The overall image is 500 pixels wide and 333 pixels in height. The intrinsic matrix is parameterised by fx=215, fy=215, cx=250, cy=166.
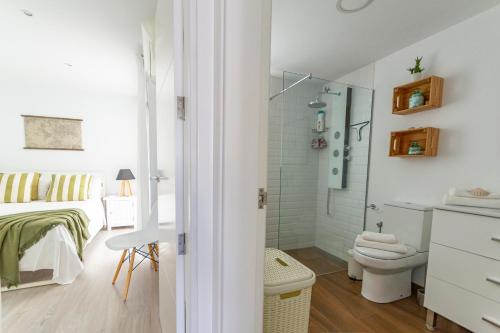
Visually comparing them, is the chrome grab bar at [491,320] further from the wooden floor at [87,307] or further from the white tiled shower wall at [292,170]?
the wooden floor at [87,307]

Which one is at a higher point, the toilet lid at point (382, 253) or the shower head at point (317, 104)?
the shower head at point (317, 104)

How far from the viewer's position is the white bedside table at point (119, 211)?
137 inches

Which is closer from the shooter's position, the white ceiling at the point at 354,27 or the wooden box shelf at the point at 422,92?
the white ceiling at the point at 354,27

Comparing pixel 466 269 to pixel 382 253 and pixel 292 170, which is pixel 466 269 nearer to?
pixel 382 253

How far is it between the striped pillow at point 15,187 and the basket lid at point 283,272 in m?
3.69

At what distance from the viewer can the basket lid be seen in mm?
897

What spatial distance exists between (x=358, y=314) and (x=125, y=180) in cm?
374

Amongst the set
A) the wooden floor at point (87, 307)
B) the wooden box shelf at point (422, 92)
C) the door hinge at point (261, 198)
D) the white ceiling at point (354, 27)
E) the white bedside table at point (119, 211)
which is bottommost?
the wooden floor at point (87, 307)

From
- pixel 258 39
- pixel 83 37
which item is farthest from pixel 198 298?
pixel 83 37

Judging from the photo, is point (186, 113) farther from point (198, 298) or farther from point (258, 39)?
point (198, 298)

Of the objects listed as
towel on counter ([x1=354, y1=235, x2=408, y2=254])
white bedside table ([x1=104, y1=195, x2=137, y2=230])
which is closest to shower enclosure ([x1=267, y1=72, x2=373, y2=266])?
towel on counter ([x1=354, y1=235, x2=408, y2=254])

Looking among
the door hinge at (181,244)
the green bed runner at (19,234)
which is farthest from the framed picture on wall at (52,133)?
the door hinge at (181,244)

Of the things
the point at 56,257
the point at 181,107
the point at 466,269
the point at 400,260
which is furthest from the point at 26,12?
the point at 466,269

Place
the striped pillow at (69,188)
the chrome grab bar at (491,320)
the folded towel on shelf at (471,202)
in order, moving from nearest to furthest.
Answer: the chrome grab bar at (491,320)
the folded towel on shelf at (471,202)
the striped pillow at (69,188)
